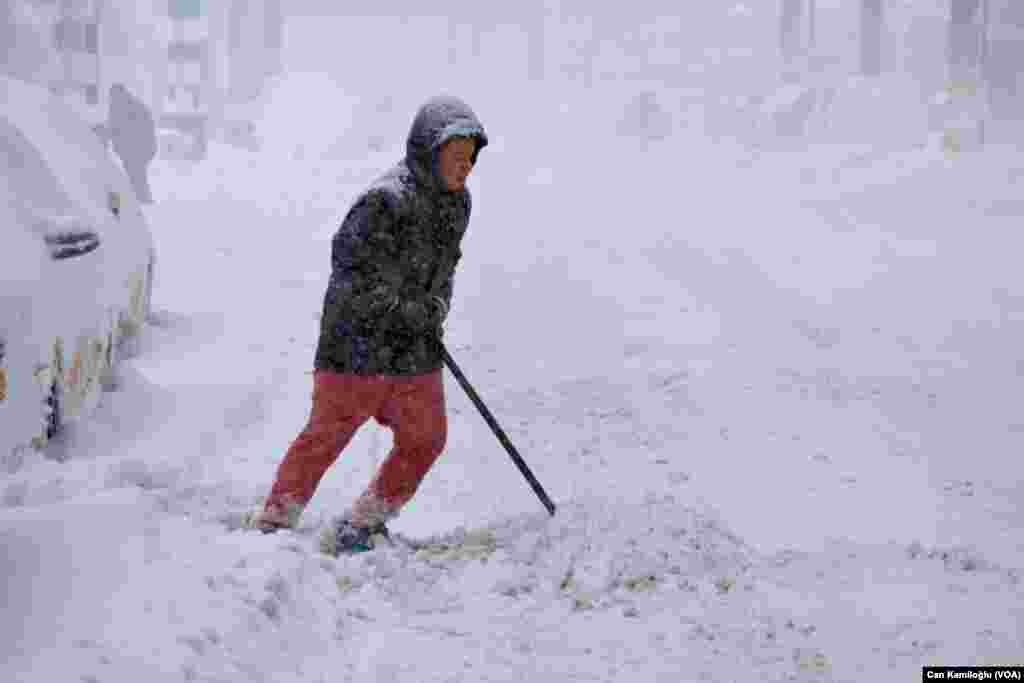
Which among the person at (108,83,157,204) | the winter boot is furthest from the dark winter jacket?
the person at (108,83,157,204)

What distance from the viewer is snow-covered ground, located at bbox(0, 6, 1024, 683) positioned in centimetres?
345

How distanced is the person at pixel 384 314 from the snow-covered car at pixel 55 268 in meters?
1.10

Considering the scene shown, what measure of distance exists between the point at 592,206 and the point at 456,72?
6868 cm

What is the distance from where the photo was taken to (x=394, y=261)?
4379mm

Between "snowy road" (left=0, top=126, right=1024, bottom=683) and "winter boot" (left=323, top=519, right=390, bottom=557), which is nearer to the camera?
"snowy road" (left=0, top=126, right=1024, bottom=683)

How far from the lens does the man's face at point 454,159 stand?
4355 mm

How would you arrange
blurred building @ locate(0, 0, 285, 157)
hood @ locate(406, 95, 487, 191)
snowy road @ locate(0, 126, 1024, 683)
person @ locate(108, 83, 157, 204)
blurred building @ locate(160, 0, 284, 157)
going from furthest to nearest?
blurred building @ locate(160, 0, 284, 157) < blurred building @ locate(0, 0, 285, 157) < person @ locate(108, 83, 157, 204) < hood @ locate(406, 95, 487, 191) < snowy road @ locate(0, 126, 1024, 683)

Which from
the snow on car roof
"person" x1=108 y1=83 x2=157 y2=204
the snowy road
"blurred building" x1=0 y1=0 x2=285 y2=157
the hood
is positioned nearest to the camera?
the snowy road

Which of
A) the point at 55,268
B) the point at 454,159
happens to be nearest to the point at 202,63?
the point at 55,268

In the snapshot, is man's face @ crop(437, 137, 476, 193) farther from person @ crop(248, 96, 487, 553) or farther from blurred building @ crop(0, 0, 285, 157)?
blurred building @ crop(0, 0, 285, 157)

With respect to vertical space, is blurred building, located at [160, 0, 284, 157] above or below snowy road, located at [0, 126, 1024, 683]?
above

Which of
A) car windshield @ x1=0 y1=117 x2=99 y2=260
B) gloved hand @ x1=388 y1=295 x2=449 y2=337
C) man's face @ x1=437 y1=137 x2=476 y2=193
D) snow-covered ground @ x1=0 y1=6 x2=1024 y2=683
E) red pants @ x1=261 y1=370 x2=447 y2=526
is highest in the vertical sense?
man's face @ x1=437 y1=137 x2=476 y2=193

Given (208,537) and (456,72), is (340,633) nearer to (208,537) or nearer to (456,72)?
(208,537)

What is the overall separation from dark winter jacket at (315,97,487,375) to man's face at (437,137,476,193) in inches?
1.1
